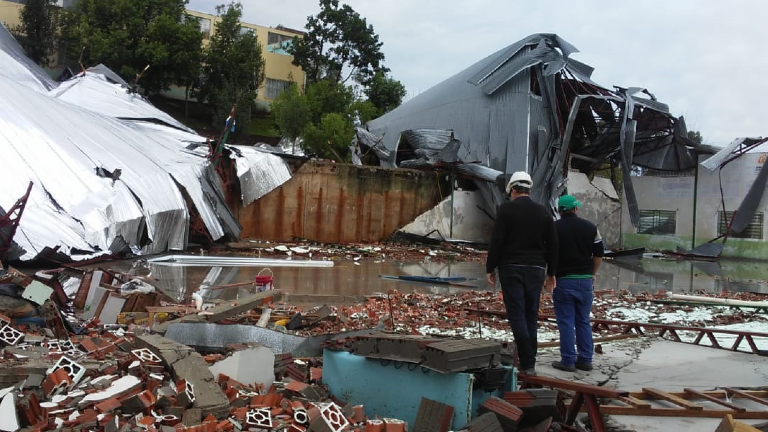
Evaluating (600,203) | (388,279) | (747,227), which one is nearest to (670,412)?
(388,279)

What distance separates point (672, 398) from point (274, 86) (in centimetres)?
4105

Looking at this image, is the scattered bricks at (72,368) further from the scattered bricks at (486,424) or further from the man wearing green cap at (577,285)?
the man wearing green cap at (577,285)

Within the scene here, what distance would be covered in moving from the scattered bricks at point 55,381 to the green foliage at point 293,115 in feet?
79.1

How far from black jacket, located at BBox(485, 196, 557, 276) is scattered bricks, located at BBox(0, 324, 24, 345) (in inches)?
149

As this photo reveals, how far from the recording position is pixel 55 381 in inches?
146

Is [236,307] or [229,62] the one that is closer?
[236,307]

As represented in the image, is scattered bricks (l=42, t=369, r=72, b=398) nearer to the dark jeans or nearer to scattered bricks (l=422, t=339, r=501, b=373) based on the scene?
scattered bricks (l=422, t=339, r=501, b=373)

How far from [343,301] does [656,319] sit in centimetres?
436

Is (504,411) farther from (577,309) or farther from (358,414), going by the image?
(577,309)

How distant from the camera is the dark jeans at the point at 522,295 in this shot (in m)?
4.56

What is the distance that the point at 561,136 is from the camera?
21.9m

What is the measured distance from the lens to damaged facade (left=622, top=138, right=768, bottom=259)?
2095 cm

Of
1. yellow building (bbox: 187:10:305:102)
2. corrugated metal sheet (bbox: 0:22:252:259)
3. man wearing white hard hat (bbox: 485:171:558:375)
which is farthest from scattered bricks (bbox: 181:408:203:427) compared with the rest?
yellow building (bbox: 187:10:305:102)

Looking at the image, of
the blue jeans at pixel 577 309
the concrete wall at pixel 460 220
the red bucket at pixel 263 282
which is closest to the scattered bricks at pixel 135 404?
the blue jeans at pixel 577 309
